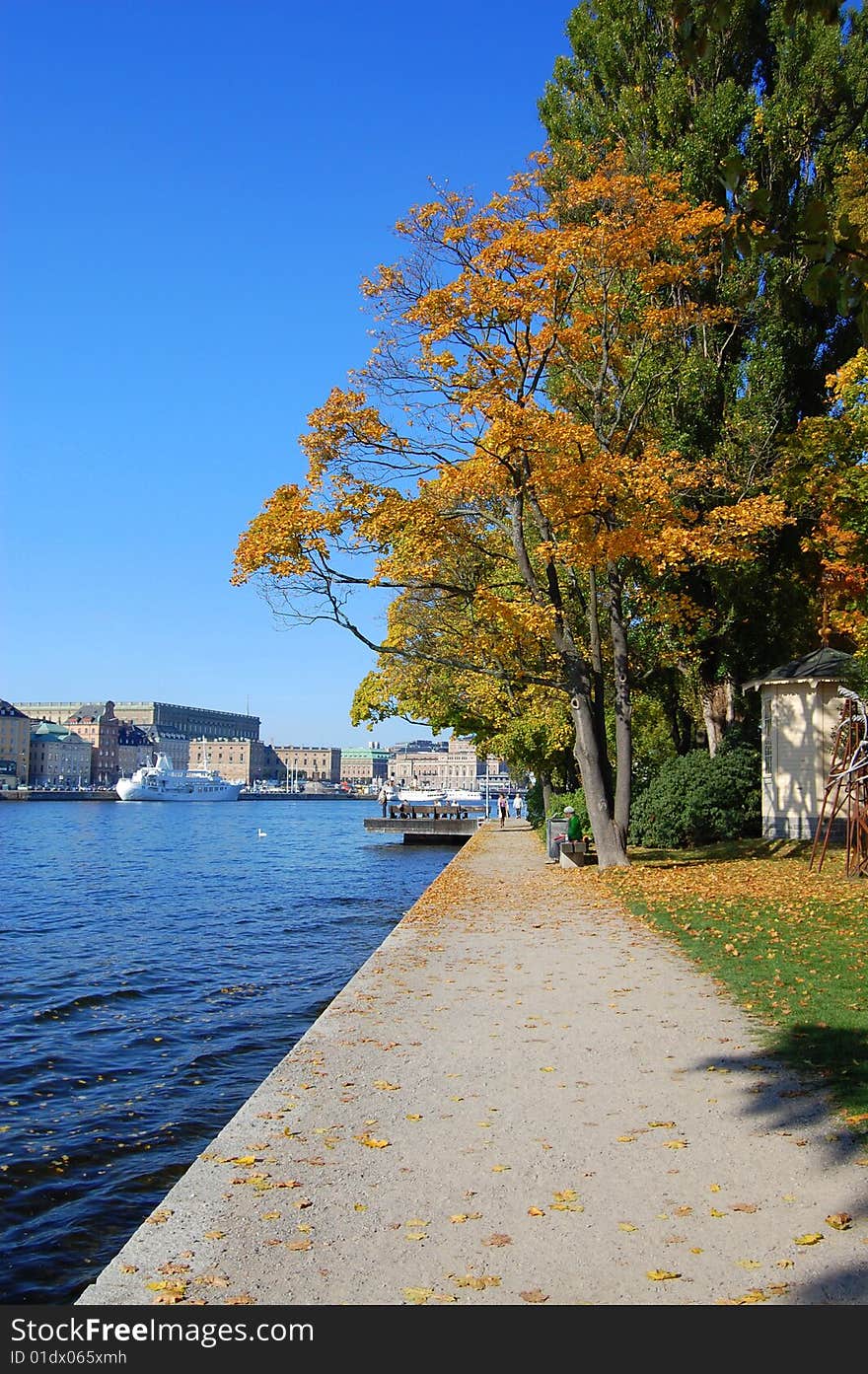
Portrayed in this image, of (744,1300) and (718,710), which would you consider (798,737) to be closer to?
(718,710)

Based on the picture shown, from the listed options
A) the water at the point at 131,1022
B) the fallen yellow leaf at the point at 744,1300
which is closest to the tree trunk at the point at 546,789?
the water at the point at 131,1022

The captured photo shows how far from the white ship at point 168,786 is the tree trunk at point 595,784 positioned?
478 feet

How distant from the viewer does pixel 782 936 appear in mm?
13562

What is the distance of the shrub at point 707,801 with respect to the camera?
27.7 meters

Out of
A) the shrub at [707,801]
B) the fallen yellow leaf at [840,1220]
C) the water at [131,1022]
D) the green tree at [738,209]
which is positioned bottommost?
the water at [131,1022]

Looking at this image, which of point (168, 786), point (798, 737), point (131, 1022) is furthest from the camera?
point (168, 786)

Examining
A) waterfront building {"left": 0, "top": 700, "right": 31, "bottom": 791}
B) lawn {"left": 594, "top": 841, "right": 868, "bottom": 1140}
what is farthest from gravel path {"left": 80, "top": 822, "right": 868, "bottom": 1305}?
waterfront building {"left": 0, "top": 700, "right": 31, "bottom": 791}

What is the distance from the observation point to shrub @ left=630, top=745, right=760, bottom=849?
27.7m

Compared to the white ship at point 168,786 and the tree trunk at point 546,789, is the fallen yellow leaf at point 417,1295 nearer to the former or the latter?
the tree trunk at point 546,789

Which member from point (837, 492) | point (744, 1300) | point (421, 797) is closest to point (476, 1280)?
point (744, 1300)

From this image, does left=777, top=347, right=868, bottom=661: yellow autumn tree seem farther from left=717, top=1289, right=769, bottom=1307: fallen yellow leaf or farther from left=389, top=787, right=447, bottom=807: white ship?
left=389, top=787, right=447, bottom=807: white ship

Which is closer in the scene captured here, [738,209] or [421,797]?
[738,209]

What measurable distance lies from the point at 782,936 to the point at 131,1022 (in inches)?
320
